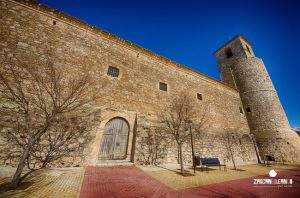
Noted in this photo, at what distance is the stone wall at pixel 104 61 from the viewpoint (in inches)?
291

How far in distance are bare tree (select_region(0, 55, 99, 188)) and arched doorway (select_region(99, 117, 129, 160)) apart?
0.99 meters

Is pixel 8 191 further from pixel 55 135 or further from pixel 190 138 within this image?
pixel 190 138

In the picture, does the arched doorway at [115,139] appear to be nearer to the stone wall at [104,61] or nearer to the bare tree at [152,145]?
the stone wall at [104,61]

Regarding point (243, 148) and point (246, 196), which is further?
point (243, 148)

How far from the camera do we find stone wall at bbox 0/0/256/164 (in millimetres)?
7391

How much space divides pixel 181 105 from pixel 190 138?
89.5 inches

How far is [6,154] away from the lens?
5.57 m

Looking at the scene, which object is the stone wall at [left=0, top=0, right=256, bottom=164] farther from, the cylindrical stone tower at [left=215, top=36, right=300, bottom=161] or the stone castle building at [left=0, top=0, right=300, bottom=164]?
the cylindrical stone tower at [left=215, top=36, right=300, bottom=161]

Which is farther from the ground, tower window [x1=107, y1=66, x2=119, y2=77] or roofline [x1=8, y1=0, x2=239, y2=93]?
roofline [x1=8, y1=0, x2=239, y2=93]

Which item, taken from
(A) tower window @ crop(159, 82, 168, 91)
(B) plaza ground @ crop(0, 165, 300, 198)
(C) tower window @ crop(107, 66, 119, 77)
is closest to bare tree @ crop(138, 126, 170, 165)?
(B) plaza ground @ crop(0, 165, 300, 198)

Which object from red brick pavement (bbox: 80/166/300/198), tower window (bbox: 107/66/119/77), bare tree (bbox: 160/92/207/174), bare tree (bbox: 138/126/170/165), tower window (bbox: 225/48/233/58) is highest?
tower window (bbox: 225/48/233/58)

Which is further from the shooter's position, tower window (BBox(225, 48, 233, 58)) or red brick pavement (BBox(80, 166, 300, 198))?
tower window (BBox(225, 48, 233, 58))

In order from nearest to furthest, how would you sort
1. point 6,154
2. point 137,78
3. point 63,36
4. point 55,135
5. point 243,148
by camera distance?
point 6,154, point 55,135, point 63,36, point 137,78, point 243,148

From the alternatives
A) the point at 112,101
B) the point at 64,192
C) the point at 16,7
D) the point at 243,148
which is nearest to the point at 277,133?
the point at 243,148
